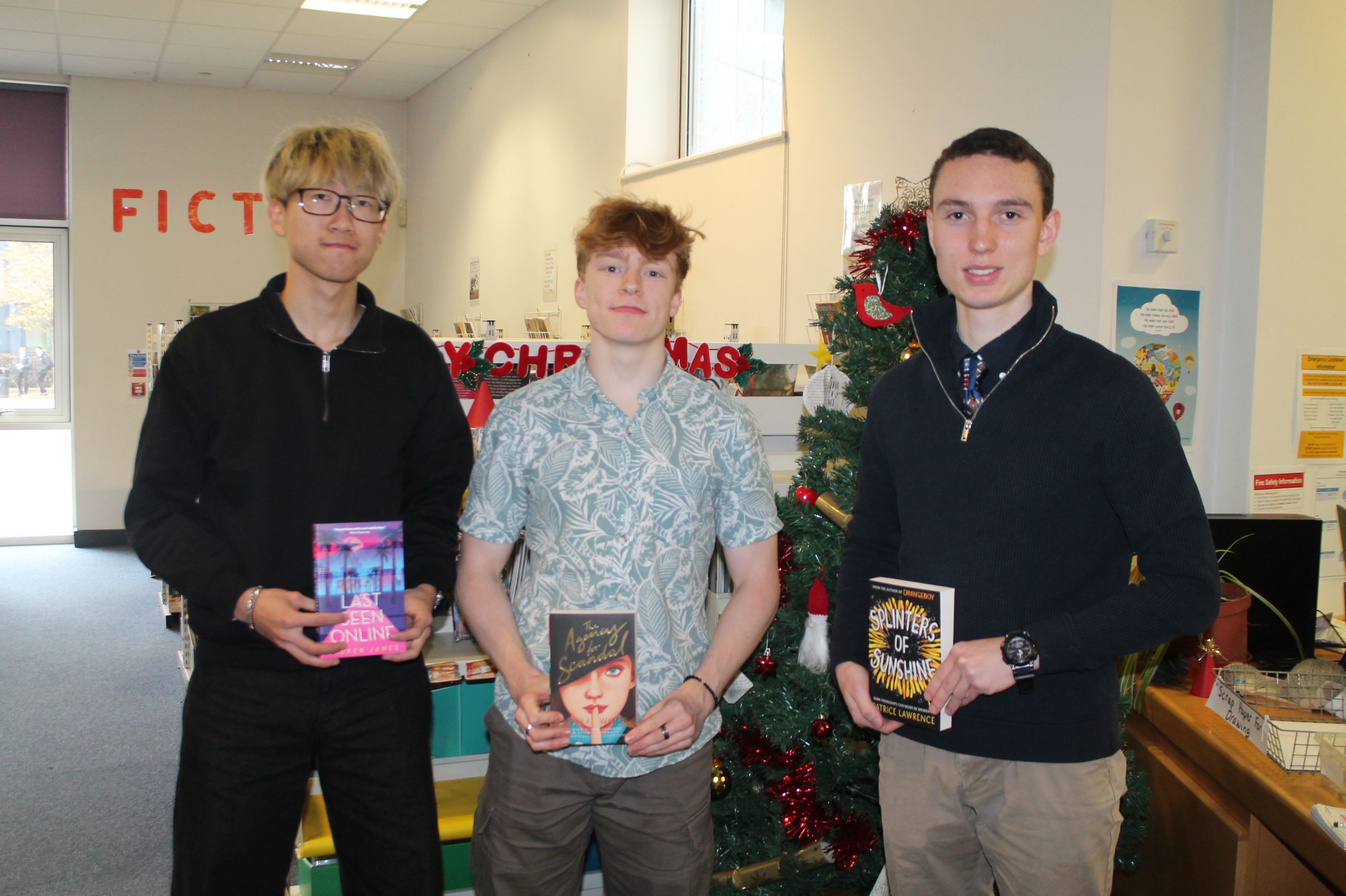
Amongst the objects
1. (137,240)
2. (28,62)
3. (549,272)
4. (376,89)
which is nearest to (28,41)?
(28,62)

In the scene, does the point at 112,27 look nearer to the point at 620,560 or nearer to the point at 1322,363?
the point at 620,560

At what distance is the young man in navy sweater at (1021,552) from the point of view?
1.24 m

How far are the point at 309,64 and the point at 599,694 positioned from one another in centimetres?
759

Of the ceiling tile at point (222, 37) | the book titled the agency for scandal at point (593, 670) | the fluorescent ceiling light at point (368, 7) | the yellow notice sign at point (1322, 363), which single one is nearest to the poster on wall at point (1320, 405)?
the yellow notice sign at point (1322, 363)

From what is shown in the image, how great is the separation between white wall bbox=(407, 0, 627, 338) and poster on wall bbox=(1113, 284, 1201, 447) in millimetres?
2786

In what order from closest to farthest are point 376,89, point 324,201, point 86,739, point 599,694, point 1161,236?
point 599,694
point 324,201
point 1161,236
point 86,739
point 376,89

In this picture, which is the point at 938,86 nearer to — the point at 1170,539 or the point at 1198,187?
the point at 1198,187

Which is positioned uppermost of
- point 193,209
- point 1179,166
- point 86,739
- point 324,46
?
point 324,46

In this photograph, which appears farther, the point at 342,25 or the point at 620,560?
the point at 342,25

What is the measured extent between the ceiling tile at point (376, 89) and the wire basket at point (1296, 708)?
7927mm

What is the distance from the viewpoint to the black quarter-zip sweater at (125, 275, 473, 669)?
1400 millimetres

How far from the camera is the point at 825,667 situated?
6.59 ft

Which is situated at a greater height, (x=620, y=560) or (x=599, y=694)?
(x=620, y=560)

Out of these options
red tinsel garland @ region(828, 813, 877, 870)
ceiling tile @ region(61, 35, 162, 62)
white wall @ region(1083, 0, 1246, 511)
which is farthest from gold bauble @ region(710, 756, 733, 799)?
ceiling tile @ region(61, 35, 162, 62)
